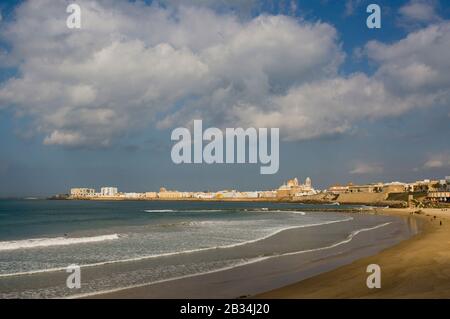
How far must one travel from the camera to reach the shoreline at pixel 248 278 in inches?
462

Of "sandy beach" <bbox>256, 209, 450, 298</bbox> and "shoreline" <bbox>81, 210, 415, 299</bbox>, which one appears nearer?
"sandy beach" <bbox>256, 209, 450, 298</bbox>

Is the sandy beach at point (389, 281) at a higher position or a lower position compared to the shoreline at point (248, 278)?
higher

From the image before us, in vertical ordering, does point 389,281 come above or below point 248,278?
above

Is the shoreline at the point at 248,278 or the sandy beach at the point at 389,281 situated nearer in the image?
the sandy beach at the point at 389,281

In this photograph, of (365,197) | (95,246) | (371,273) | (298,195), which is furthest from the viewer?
(298,195)

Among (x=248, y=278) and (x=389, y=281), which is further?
(x=248, y=278)

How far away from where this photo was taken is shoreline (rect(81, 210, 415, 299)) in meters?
11.7

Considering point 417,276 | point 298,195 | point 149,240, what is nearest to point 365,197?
point 298,195

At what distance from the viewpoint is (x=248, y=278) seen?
45.2 feet

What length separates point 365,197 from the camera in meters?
149
